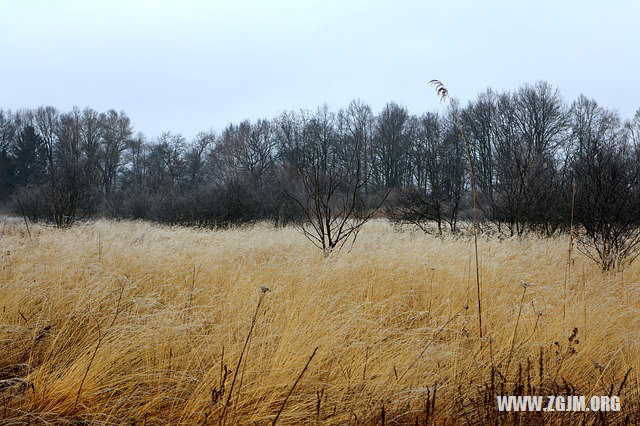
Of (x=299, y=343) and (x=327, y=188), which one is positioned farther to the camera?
(x=327, y=188)

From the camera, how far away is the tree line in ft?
24.1

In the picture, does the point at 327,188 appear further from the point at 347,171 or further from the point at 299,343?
the point at 299,343

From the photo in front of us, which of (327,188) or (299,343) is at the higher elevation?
(327,188)

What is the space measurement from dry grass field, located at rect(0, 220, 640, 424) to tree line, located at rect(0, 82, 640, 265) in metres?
2.29

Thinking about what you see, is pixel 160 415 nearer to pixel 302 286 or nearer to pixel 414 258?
pixel 302 286

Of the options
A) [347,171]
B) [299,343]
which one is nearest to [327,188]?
[347,171]

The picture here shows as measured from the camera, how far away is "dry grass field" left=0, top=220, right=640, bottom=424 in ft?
6.54

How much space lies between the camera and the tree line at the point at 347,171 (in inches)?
289

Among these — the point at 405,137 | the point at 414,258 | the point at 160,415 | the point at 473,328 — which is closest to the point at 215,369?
the point at 160,415

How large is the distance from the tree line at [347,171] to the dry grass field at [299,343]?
7.50ft

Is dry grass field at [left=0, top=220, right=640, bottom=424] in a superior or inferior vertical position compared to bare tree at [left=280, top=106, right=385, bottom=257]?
inferior

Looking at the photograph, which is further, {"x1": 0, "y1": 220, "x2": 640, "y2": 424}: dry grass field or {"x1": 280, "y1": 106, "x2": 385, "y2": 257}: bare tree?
{"x1": 280, "y1": 106, "x2": 385, "y2": 257}: bare tree

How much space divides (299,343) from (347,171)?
13.3 ft

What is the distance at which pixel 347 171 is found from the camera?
637cm
